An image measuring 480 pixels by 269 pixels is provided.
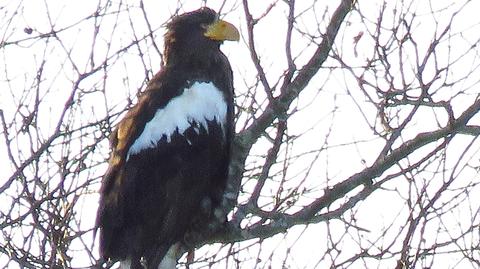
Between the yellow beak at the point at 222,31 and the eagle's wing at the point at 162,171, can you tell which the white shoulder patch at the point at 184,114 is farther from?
the yellow beak at the point at 222,31

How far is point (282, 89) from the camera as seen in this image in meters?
5.05

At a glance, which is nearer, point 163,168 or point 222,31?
point 163,168

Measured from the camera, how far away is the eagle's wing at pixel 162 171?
5.70 metres

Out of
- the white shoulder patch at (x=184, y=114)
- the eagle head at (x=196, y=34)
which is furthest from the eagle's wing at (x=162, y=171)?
the eagle head at (x=196, y=34)

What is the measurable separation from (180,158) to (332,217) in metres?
1.07

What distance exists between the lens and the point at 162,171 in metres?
5.81

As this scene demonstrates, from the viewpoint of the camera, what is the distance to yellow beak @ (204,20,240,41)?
635cm

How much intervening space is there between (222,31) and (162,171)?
0.97m

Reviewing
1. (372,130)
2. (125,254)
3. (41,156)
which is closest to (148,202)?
(125,254)

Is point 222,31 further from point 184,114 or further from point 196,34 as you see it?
point 184,114

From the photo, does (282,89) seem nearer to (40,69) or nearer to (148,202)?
(148,202)

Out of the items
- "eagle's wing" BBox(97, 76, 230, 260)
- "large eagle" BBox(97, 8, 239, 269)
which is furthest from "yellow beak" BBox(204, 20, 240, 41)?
"eagle's wing" BBox(97, 76, 230, 260)

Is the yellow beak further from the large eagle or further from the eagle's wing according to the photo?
the eagle's wing

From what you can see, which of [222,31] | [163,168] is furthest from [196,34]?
[163,168]
